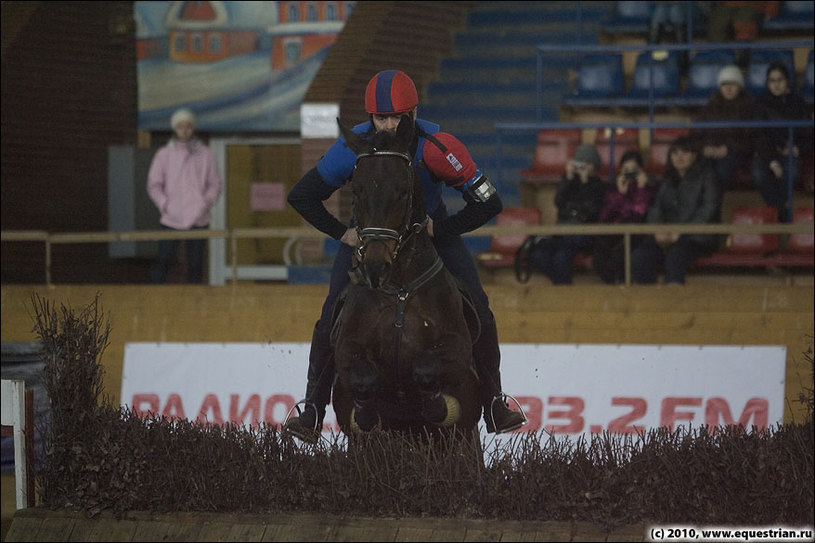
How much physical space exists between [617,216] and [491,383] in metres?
5.17

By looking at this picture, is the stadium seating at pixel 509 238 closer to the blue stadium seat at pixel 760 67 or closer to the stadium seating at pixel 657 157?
Result: the stadium seating at pixel 657 157

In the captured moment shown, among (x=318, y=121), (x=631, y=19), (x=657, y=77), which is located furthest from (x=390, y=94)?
(x=631, y=19)

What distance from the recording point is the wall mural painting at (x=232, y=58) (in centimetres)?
1639

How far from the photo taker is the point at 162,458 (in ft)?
20.7

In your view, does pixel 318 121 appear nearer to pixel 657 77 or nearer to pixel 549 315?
pixel 657 77

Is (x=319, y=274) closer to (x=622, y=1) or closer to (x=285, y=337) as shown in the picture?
(x=285, y=337)

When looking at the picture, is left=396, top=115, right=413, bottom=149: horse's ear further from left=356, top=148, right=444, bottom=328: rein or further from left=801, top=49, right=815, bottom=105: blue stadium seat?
left=801, top=49, right=815, bottom=105: blue stadium seat

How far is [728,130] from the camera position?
13.0 metres

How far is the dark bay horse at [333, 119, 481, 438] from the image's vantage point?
613cm

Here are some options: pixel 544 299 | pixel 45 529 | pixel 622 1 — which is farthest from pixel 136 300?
Answer: pixel 622 1

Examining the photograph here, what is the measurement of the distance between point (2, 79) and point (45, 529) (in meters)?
10.9

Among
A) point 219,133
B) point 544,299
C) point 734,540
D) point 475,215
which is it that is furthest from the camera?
point 219,133

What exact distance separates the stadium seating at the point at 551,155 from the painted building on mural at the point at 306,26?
3365mm

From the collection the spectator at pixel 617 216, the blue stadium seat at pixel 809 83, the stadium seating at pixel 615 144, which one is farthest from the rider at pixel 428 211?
the blue stadium seat at pixel 809 83
